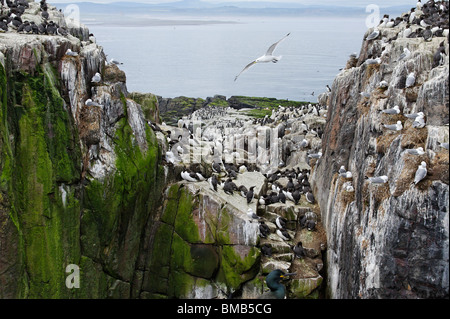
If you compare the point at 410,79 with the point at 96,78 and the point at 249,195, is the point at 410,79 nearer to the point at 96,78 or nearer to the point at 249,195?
the point at 249,195

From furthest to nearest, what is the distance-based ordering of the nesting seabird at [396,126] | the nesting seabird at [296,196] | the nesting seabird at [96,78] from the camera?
the nesting seabird at [296,196]
the nesting seabird at [96,78]
the nesting seabird at [396,126]

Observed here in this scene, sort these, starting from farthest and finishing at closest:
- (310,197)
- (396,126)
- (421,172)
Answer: (310,197), (396,126), (421,172)

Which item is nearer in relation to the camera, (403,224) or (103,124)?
(403,224)

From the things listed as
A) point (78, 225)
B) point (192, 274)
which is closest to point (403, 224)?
point (192, 274)

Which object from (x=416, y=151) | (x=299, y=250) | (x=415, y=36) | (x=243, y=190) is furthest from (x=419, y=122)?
(x=243, y=190)

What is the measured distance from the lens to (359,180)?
→ 15555mm

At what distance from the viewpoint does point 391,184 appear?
13031 millimetres

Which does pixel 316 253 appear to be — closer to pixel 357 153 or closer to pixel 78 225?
pixel 357 153

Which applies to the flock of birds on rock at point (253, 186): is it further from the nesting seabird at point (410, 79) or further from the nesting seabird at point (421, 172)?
the nesting seabird at point (421, 172)

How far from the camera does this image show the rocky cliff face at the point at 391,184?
39.1 feet

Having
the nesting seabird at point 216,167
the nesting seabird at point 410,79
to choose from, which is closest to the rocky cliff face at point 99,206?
the nesting seabird at point 216,167

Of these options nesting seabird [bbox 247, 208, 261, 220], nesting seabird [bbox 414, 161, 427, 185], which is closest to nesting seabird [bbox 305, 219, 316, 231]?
nesting seabird [bbox 247, 208, 261, 220]

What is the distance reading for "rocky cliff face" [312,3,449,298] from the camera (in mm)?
11914

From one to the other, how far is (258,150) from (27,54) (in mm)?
18092
